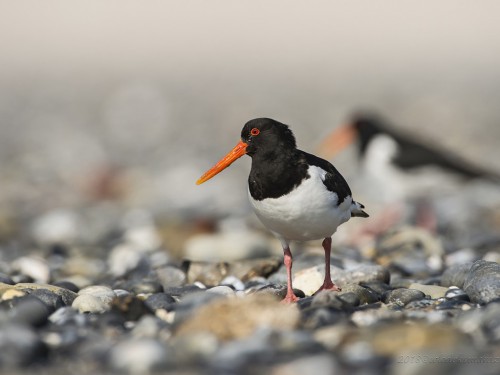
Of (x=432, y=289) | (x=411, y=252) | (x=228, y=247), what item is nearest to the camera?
(x=432, y=289)

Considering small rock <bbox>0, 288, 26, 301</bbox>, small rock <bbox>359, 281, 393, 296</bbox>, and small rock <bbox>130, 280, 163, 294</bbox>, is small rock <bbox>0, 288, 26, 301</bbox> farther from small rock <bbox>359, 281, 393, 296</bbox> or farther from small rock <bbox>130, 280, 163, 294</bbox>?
small rock <bbox>359, 281, 393, 296</bbox>

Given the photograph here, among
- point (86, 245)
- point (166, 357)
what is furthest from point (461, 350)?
point (86, 245)

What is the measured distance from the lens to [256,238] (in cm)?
820

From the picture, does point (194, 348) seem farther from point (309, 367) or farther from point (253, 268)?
point (253, 268)

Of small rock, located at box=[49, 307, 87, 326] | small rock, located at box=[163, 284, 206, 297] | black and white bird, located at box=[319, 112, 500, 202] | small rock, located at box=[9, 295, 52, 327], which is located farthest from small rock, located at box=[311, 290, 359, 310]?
black and white bird, located at box=[319, 112, 500, 202]

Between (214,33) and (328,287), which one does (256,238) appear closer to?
(328,287)

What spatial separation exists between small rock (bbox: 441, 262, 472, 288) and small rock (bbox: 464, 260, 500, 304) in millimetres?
333

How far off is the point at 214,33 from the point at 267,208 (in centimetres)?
3817

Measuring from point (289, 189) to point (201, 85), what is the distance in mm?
22273

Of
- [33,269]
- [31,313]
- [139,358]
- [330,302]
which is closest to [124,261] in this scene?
[33,269]

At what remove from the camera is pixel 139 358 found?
3.77 metres

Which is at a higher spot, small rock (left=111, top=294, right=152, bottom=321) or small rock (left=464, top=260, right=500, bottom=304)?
small rock (left=464, top=260, right=500, bottom=304)

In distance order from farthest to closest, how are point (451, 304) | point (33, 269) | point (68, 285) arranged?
point (33, 269), point (68, 285), point (451, 304)

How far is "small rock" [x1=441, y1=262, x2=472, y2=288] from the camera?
5.82 meters
